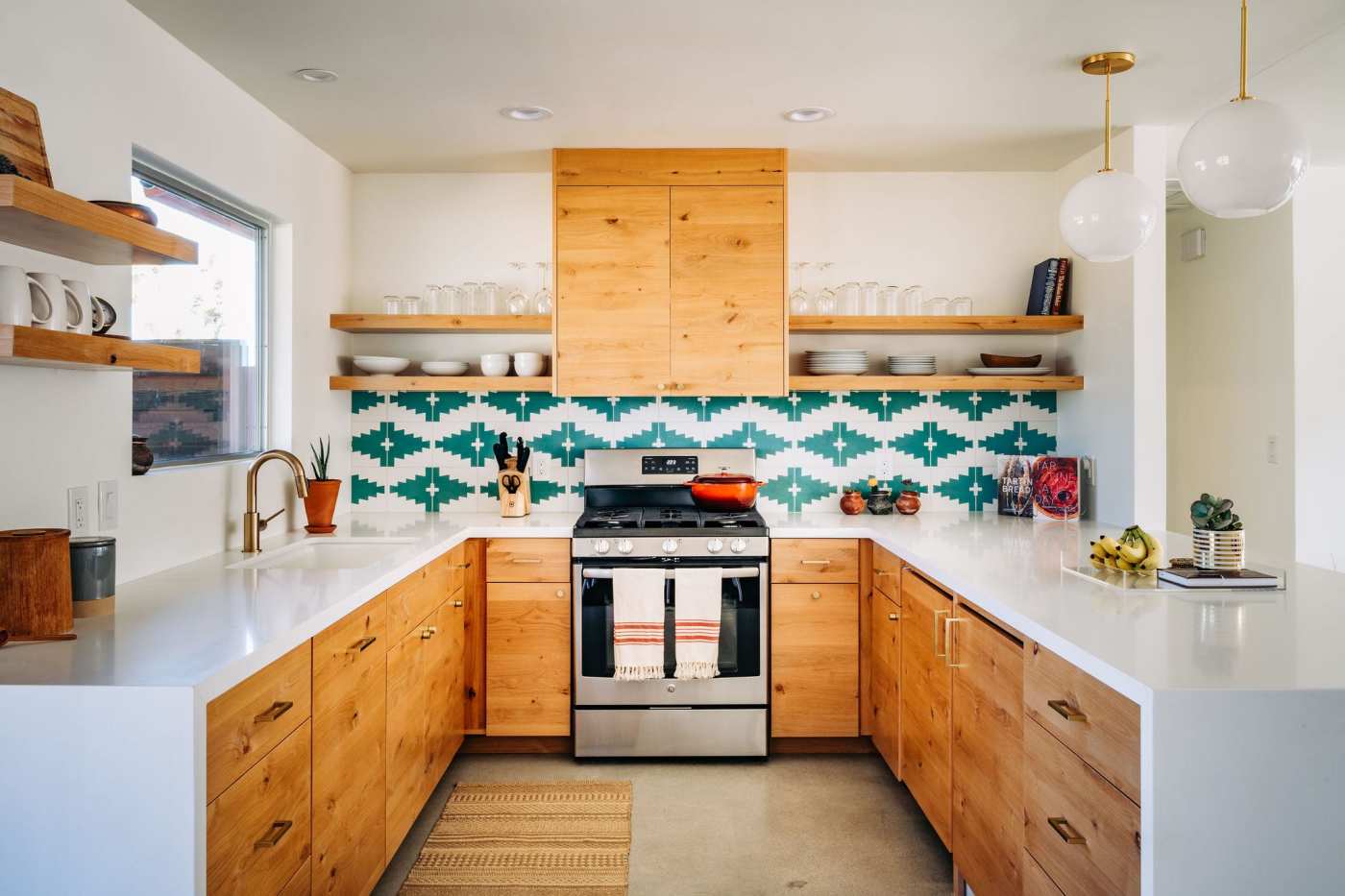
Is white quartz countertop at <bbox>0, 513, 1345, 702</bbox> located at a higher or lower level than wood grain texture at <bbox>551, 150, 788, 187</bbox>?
lower

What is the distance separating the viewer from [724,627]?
341cm

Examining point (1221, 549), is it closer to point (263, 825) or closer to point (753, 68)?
point (753, 68)

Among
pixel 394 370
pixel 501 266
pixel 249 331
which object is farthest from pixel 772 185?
pixel 249 331

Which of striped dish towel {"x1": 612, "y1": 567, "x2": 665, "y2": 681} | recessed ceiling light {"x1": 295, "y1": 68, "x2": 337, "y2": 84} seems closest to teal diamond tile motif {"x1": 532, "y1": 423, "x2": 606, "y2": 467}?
striped dish towel {"x1": 612, "y1": 567, "x2": 665, "y2": 681}

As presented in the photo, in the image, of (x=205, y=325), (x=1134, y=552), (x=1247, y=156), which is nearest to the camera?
(x=1247, y=156)

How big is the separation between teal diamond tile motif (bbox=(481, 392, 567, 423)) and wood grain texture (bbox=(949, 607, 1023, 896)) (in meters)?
2.16

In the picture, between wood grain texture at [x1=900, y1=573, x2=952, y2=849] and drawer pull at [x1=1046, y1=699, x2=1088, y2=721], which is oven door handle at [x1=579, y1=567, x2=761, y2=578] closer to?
wood grain texture at [x1=900, y1=573, x2=952, y2=849]

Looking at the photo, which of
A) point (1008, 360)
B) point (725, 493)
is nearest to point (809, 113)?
point (1008, 360)

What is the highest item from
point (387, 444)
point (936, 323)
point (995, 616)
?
point (936, 323)

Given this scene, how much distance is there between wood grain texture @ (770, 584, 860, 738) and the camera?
3479 millimetres

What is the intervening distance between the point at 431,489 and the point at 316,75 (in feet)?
5.94

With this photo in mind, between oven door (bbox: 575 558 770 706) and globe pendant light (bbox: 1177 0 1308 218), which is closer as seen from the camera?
globe pendant light (bbox: 1177 0 1308 218)

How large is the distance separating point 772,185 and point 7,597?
2.95 meters

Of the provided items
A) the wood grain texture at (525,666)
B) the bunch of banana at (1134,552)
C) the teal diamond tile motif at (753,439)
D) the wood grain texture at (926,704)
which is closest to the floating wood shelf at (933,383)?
the teal diamond tile motif at (753,439)
